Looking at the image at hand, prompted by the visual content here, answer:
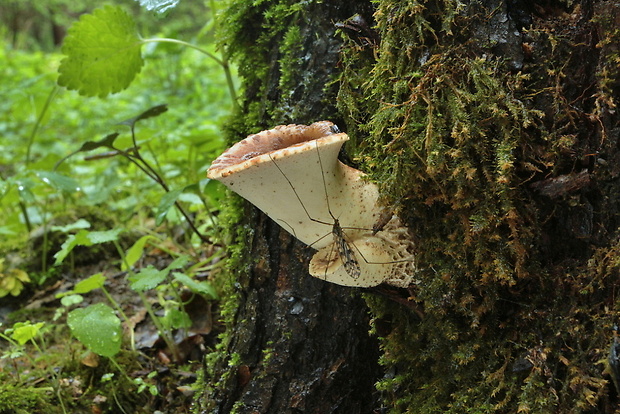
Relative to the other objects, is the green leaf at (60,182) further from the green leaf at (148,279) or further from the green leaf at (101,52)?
the green leaf at (148,279)

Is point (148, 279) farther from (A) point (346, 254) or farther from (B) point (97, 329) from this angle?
(A) point (346, 254)

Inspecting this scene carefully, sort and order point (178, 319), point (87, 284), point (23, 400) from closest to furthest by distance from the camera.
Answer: point (23, 400) → point (87, 284) → point (178, 319)

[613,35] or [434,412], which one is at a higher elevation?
[613,35]

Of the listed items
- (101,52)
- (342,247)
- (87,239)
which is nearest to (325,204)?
(342,247)

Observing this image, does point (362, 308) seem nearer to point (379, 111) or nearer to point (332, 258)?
point (332, 258)

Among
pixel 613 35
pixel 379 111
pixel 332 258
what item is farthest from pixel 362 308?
pixel 613 35

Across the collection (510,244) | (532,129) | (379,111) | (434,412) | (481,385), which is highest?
(379,111)

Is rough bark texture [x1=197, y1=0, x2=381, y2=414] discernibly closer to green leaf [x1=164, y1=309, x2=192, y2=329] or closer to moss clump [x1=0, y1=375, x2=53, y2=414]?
green leaf [x1=164, y1=309, x2=192, y2=329]

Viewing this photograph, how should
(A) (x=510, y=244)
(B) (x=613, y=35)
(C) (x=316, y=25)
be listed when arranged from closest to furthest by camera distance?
1. (B) (x=613, y=35)
2. (A) (x=510, y=244)
3. (C) (x=316, y=25)
